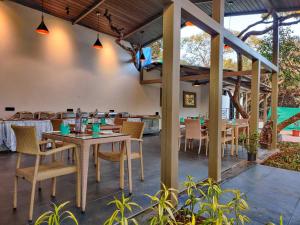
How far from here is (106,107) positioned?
844 centimetres

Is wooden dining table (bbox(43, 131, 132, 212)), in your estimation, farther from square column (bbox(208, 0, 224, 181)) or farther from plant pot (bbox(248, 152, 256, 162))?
plant pot (bbox(248, 152, 256, 162))

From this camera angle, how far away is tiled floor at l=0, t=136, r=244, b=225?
2.13 meters

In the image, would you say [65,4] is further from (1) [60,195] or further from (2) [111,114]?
(1) [60,195]

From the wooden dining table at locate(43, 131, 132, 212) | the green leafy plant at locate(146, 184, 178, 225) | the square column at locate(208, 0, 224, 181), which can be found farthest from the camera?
the square column at locate(208, 0, 224, 181)

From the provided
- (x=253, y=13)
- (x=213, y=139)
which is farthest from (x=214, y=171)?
(x=253, y=13)

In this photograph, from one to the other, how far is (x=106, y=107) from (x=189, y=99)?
560 cm

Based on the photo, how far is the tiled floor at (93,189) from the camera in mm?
2127

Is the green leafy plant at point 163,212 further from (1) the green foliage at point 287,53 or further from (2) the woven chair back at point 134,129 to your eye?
(1) the green foliage at point 287,53

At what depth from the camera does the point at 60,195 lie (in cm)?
262

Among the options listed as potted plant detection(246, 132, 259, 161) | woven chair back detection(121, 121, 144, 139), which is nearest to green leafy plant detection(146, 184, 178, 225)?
woven chair back detection(121, 121, 144, 139)

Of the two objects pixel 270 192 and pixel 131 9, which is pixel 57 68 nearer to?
pixel 131 9

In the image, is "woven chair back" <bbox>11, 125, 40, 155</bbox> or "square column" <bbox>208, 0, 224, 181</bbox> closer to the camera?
"woven chair back" <bbox>11, 125, 40, 155</bbox>

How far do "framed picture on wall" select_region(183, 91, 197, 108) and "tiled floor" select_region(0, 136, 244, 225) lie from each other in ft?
24.8

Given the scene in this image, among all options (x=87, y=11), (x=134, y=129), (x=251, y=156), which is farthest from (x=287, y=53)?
(x=134, y=129)
